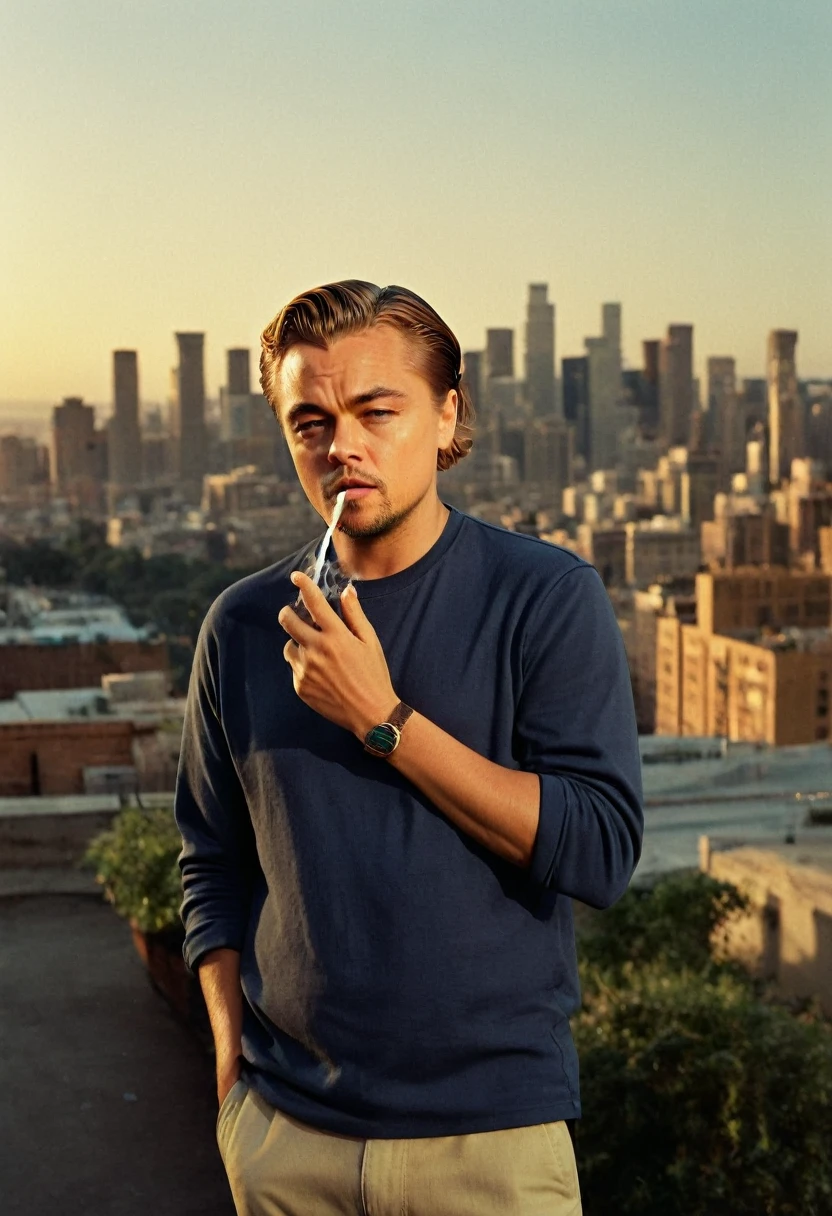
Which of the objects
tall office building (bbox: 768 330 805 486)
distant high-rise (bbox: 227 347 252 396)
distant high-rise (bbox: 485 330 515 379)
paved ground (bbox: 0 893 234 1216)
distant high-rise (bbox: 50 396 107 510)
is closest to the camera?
paved ground (bbox: 0 893 234 1216)

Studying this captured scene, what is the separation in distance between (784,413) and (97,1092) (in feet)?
168

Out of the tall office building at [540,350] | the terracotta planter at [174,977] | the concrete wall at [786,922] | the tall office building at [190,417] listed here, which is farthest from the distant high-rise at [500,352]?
the terracotta planter at [174,977]

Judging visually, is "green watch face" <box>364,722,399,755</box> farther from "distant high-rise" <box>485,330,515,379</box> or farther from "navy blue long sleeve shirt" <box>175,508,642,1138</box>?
"distant high-rise" <box>485,330,515,379</box>

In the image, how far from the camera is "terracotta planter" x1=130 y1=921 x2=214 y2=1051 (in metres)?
2.25

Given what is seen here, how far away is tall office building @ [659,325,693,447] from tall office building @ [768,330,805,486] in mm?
7221

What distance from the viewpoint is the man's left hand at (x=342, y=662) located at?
0.79m

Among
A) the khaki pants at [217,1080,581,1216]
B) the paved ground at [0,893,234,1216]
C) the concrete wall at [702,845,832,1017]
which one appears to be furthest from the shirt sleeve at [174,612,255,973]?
the concrete wall at [702,845,832,1017]

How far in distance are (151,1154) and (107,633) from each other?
18635mm

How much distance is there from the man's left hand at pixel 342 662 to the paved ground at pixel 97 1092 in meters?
1.12

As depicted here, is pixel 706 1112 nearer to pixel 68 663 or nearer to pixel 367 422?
pixel 367 422

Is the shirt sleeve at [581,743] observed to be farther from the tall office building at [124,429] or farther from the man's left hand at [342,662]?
the tall office building at [124,429]

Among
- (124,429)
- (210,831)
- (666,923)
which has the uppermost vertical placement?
(124,429)

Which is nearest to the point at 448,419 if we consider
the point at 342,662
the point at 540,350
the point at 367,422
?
the point at 367,422

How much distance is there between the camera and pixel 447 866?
820 millimetres
